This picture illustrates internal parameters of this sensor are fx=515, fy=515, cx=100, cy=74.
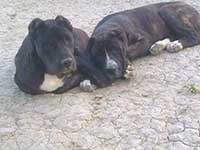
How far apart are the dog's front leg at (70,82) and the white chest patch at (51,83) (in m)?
0.04

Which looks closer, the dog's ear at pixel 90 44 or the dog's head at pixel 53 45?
the dog's head at pixel 53 45

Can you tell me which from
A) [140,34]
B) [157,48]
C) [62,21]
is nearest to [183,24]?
[157,48]

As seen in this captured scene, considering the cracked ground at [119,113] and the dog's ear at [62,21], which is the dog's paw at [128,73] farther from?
→ the dog's ear at [62,21]

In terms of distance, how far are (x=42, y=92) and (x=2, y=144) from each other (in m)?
0.97

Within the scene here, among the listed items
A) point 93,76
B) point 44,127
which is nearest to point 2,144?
point 44,127

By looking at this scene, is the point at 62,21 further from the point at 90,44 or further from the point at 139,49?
the point at 139,49

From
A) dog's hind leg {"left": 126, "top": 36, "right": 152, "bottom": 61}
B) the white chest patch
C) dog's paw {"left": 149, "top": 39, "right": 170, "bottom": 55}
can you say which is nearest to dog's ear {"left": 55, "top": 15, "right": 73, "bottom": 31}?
the white chest patch

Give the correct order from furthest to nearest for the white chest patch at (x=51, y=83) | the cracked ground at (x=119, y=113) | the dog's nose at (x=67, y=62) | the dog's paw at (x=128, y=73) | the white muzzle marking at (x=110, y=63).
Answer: the dog's paw at (x=128, y=73), the white muzzle marking at (x=110, y=63), the white chest patch at (x=51, y=83), the dog's nose at (x=67, y=62), the cracked ground at (x=119, y=113)

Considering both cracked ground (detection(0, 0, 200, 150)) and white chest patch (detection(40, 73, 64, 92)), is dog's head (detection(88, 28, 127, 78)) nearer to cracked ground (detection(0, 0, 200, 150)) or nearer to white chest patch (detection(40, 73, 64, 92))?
cracked ground (detection(0, 0, 200, 150))

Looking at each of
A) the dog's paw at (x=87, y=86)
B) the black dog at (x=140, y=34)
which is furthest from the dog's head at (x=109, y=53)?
the dog's paw at (x=87, y=86)

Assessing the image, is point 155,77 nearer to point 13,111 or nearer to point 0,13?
point 13,111

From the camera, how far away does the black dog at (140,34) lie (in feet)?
18.2

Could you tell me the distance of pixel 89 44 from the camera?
223 inches

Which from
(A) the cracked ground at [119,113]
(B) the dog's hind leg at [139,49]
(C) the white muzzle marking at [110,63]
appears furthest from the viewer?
(B) the dog's hind leg at [139,49]
